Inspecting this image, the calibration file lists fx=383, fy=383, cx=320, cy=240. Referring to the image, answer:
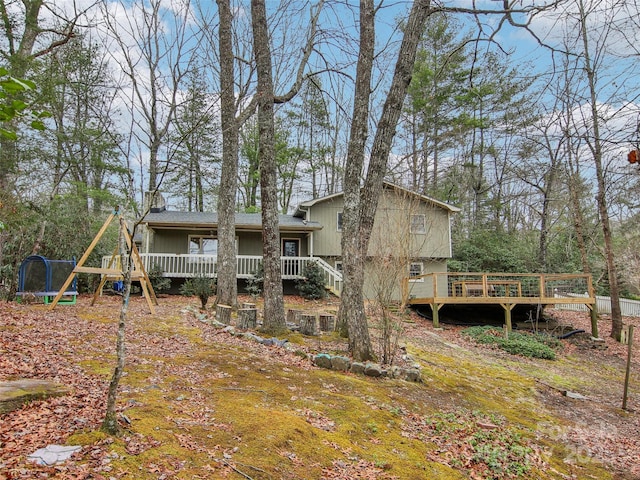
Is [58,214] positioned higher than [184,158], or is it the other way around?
[184,158]

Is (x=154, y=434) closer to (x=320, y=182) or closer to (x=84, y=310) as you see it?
(x=84, y=310)

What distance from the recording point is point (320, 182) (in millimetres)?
26219

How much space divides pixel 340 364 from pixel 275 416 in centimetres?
212

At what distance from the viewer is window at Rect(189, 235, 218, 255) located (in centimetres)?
1750

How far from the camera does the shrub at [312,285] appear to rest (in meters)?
15.1

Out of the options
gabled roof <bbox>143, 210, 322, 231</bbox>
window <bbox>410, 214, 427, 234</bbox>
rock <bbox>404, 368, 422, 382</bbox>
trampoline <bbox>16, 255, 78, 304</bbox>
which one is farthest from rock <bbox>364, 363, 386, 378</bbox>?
gabled roof <bbox>143, 210, 322, 231</bbox>

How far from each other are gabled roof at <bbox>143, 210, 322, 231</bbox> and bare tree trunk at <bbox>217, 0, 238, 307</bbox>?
6.30m

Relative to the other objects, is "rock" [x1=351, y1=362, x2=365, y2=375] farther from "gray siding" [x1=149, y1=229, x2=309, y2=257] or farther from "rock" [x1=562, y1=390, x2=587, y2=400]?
"gray siding" [x1=149, y1=229, x2=309, y2=257]

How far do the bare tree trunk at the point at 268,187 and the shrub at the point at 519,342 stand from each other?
682 cm

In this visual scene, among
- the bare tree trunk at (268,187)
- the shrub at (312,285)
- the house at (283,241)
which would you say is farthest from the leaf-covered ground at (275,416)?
the house at (283,241)

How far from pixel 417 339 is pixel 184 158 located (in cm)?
1713

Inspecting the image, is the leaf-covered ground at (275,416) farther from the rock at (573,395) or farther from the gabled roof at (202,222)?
the gabled roof at (202,222)

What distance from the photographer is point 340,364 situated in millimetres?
5453

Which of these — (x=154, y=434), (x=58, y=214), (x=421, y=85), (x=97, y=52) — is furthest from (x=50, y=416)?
(x=421, y=85)
